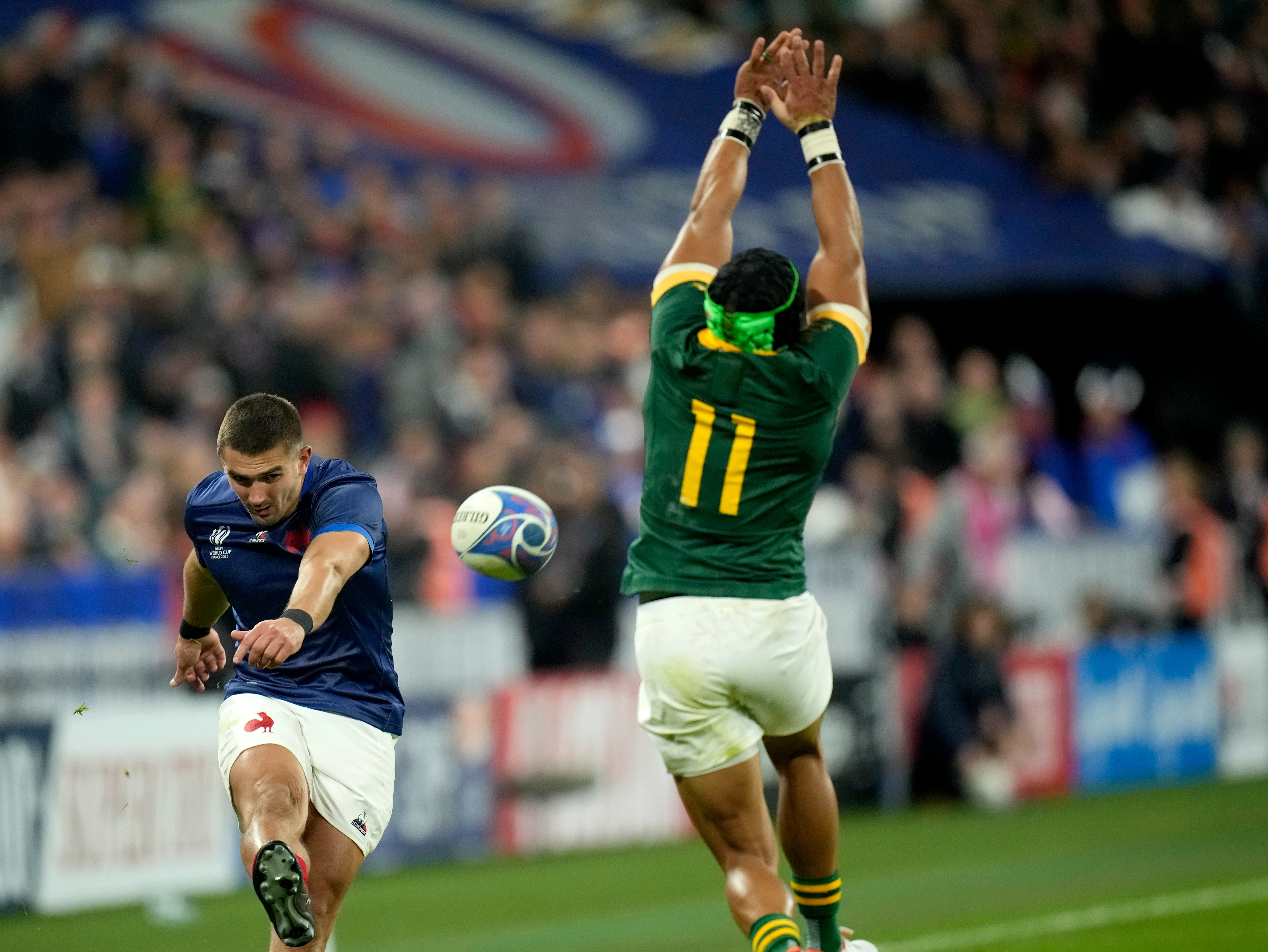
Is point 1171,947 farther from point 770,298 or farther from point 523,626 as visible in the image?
point 523,626

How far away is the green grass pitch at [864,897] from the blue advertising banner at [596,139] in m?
7.68

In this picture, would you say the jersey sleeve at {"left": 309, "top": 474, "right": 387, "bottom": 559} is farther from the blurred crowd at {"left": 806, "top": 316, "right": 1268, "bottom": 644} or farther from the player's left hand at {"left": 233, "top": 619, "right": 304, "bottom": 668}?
the blurred crowd at {"left": 806, "top": 316, "right": 1268, "bottom": 644}

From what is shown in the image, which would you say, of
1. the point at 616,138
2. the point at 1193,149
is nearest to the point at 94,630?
the point at 616,138

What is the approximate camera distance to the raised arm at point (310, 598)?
5590 millimetres

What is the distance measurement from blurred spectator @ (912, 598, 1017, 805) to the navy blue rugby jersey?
9316 mm

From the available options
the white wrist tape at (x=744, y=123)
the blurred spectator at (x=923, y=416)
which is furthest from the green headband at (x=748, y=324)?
the blurred spectator at (x=923, y=416)

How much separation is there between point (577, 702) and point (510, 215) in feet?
19.3

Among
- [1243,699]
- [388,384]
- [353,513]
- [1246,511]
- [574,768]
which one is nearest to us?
[353,513]

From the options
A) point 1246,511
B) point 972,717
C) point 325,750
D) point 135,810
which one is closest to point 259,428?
point 325,750

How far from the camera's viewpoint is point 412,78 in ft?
71.5

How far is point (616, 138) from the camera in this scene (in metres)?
A: 22.0

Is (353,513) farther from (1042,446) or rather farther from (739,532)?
(1042,446)

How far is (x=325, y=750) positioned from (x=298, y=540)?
0.72 metres

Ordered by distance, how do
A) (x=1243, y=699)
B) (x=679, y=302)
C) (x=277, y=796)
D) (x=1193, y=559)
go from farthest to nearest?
(x=1243, y=699) → (x=1193, y=559) → (x=679, y=302) → (x=277, y=796)
